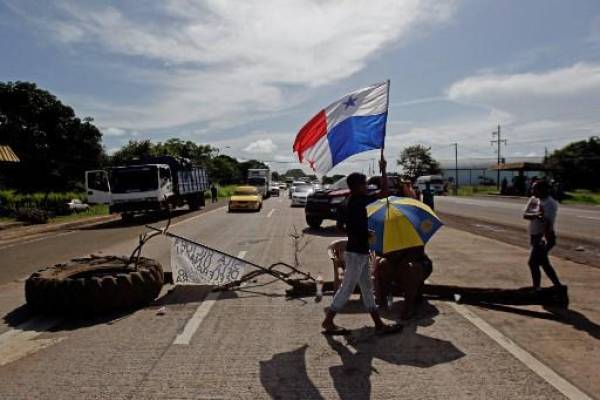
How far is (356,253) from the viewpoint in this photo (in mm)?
5359

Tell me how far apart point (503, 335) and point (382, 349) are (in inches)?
56.7

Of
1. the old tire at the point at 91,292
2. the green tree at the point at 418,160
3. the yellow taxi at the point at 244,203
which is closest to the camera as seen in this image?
the old tire at the point at 91,292

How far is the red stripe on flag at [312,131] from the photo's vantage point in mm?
6864

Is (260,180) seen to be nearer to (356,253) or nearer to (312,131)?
(312,131)

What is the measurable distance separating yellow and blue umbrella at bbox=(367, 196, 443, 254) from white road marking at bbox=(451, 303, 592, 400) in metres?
1.14

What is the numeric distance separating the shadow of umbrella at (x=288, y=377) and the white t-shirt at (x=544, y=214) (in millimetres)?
3953

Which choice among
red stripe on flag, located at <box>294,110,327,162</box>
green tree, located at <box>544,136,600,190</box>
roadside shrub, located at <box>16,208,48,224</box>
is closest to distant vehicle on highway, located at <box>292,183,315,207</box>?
roadside shrub, located at <box>16,208,48,224</box>

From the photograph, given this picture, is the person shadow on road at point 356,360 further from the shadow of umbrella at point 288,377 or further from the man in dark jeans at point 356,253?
the man in dark jeans at point 356,253

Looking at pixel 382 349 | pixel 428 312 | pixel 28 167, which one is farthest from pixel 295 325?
pixel 28 167

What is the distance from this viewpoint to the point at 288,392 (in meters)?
3.94

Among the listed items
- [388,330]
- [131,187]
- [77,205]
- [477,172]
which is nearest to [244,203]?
[131,187]

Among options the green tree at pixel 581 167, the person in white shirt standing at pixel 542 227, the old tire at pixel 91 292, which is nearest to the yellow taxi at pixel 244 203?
the old tire at pixel 91 292

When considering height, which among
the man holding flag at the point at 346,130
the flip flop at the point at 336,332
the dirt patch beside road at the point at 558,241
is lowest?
the dirt patch beside road at the point at 558,241

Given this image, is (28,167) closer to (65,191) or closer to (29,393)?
(65,191)
